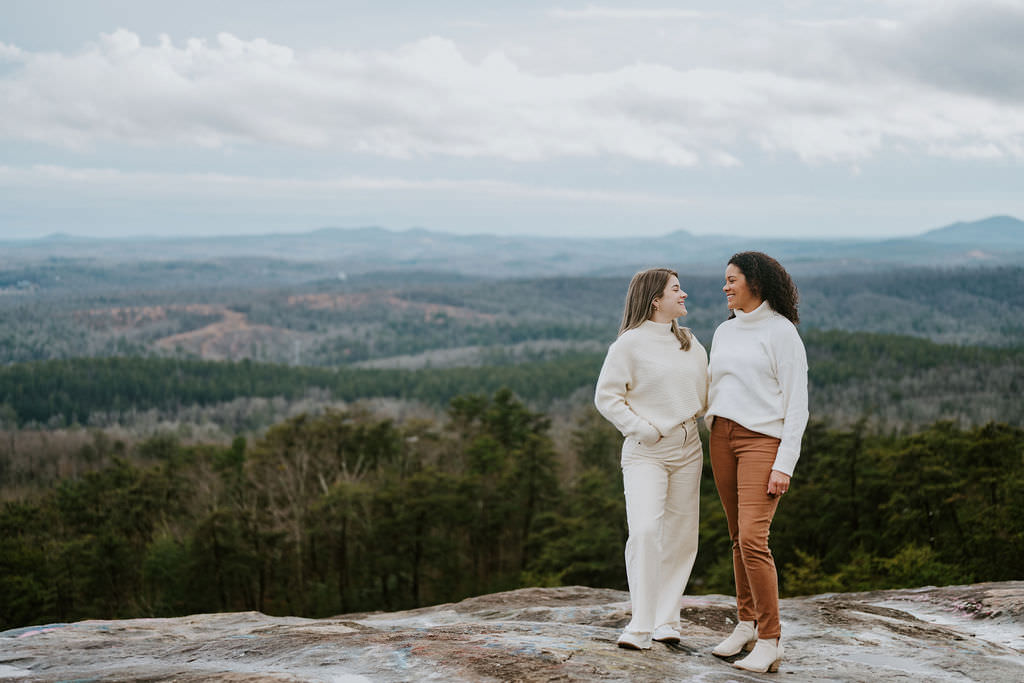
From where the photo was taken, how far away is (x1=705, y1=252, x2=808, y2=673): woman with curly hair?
241 inches

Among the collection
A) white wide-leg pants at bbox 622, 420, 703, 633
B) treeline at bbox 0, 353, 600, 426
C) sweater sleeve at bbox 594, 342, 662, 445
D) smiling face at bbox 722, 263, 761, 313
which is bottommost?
treeline at bbox 0, 353, 600, 426

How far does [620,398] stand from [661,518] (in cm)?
104

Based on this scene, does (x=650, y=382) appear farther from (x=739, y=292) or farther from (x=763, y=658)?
(x=763, y=658)

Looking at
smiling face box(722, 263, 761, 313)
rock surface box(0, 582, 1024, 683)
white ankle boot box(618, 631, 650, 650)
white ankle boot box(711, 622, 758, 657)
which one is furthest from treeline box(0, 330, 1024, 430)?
smiling face box(722, 263, 761, 313)

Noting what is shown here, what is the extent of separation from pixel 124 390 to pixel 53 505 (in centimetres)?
9520

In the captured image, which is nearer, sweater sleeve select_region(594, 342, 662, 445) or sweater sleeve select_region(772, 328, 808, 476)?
sweater sleeve select_region(772, 328, 808, 476)

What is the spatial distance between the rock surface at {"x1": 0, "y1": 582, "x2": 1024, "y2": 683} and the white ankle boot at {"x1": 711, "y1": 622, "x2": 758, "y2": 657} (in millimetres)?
145

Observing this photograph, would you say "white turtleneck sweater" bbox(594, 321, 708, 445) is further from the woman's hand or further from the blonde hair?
the woman's hand

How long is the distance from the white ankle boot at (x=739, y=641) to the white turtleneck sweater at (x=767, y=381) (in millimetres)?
1644

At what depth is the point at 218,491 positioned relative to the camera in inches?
1961

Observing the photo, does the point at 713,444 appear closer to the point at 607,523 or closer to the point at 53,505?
the point at 607,523

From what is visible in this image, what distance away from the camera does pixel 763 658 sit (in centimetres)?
636

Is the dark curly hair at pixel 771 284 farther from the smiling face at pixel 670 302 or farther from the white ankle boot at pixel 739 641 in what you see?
the white ankle boot at pixel 739 641

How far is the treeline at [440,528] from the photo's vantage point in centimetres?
2997
